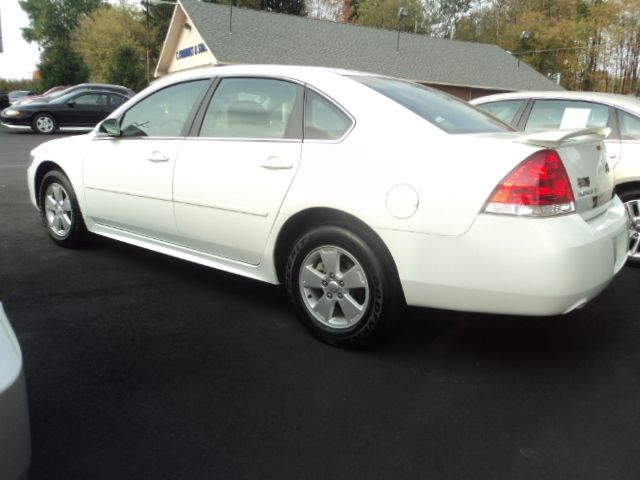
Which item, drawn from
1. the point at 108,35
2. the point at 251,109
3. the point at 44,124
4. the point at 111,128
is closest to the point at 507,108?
the point at 251,109

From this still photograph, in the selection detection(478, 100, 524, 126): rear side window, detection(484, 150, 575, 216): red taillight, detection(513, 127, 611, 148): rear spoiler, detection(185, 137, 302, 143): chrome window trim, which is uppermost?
detection(478, 100, 524, 126): rear side window

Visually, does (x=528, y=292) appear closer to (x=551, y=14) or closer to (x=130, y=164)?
(x=130, y=164)

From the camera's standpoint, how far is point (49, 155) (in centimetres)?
500

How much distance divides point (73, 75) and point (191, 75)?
33.3m

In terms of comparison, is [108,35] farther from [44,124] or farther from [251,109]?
[251,109]

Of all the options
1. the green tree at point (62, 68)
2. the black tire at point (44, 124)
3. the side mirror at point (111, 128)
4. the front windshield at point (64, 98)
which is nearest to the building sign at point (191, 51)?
the front windshield at point (64, 98)

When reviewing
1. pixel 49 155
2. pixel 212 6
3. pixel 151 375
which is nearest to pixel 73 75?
pixel 212 6

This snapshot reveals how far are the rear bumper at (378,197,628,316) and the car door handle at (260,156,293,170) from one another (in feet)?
2.44

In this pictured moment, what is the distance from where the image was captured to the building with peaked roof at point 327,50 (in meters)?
25.1

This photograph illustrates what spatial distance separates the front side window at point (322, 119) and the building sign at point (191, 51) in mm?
22373

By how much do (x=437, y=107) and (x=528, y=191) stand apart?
3.20 ft

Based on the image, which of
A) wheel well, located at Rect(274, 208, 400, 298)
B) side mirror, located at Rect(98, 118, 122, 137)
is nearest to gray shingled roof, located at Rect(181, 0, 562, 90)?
side mirror, located at Rect(98, 118, 122, 137)

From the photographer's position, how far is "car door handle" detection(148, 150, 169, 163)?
3934 millimetres

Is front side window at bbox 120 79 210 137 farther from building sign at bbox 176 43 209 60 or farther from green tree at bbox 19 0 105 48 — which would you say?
green tree at bbox 19 0 105 48
